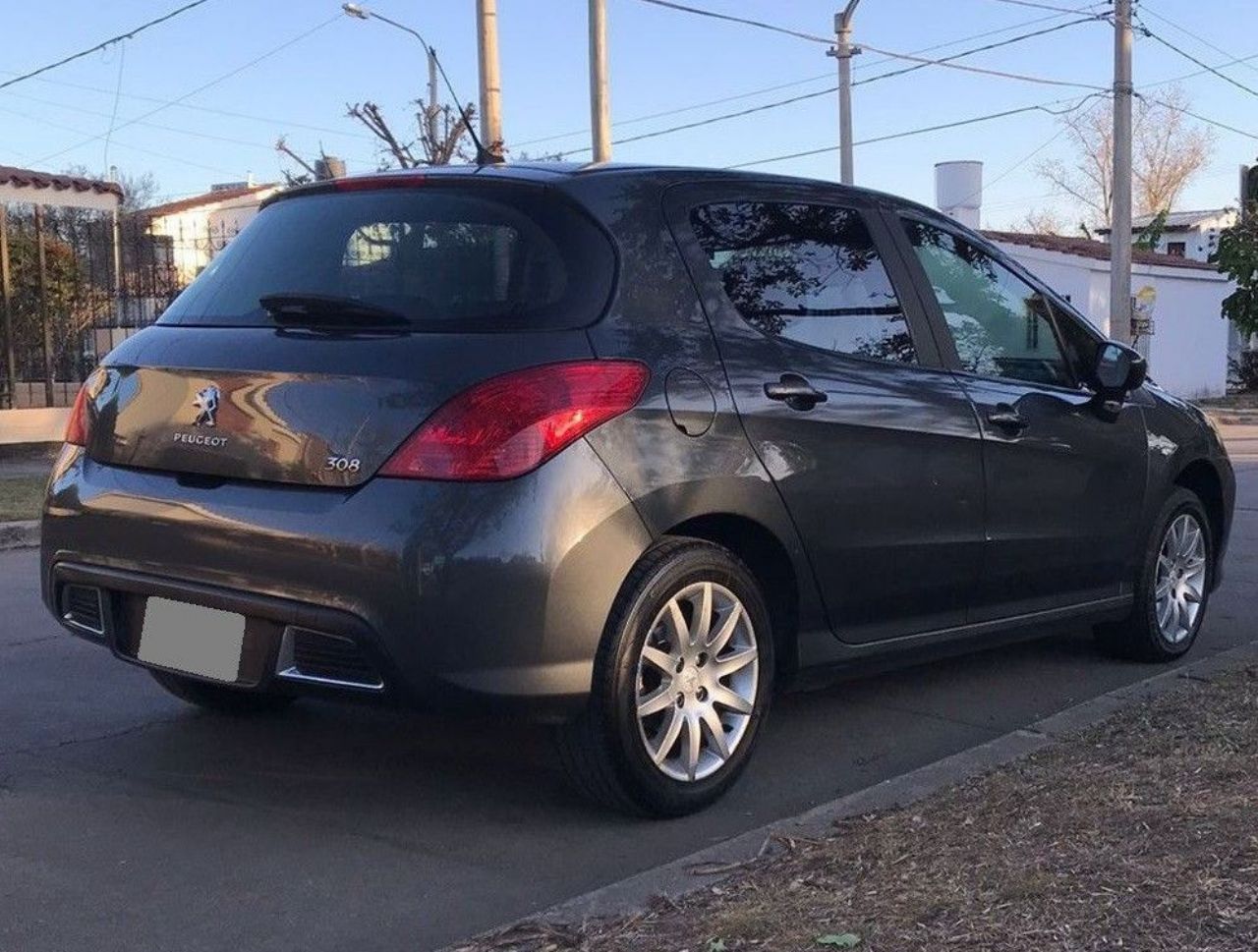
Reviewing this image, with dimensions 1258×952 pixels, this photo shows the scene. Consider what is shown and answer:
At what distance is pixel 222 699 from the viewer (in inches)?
189

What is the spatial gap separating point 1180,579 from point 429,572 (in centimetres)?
377

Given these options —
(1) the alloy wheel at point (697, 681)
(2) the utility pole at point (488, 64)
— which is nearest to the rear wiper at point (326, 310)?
(1) the alloy wheel at point (697, 681)

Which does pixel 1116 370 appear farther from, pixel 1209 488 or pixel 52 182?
pixel 52 182

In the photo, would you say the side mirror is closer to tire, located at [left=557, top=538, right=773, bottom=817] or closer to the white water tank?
tire, located at [left=557, top=538, right=773, bottom=817]

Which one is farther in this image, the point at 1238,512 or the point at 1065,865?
the point at 1238,512

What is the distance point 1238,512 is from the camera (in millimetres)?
10758

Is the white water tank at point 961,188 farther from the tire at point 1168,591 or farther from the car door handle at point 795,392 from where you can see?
the car door handle at point 795,392

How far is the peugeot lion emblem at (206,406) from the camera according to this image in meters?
3.72

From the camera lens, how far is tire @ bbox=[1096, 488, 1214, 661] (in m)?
5.69

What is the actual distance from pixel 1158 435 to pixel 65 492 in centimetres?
400

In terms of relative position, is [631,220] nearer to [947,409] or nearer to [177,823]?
[947,409]

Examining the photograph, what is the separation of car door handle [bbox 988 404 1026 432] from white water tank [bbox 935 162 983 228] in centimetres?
2540

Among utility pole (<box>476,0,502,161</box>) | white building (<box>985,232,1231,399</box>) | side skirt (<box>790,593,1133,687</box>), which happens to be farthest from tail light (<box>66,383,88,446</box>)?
white building (<box>985,232,1231,399</box>)

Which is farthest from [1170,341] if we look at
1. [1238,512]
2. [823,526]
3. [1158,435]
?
[823,526]
